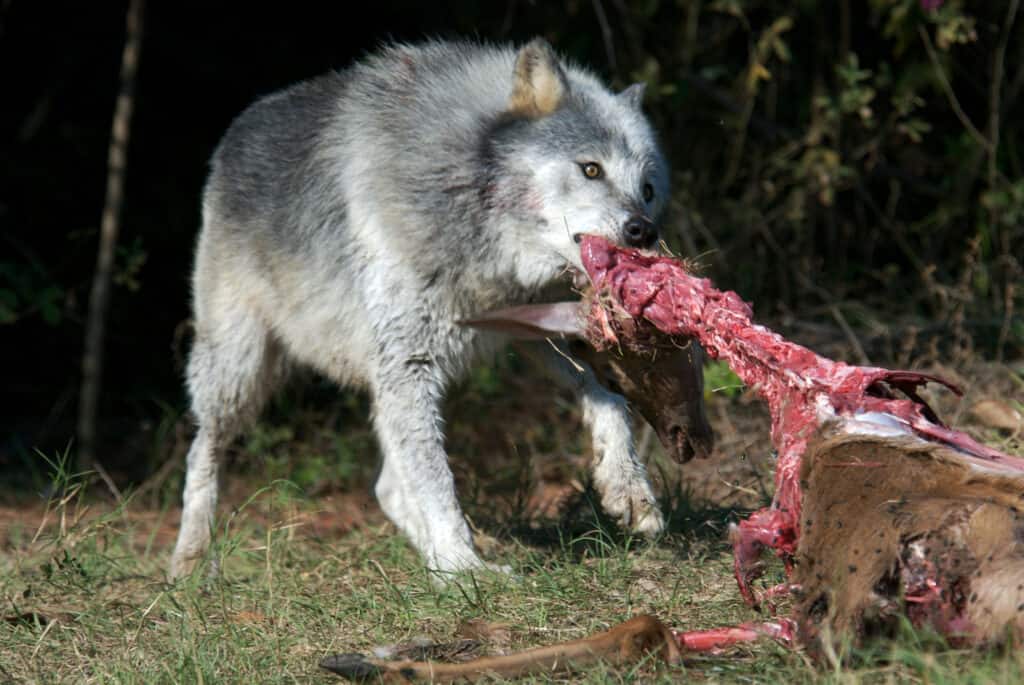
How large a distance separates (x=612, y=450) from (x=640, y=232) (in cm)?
86

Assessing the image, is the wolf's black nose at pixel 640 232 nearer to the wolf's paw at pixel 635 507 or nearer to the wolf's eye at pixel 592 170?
the wolf's eye at pixel 592 170

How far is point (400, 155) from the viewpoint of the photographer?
4.52 m

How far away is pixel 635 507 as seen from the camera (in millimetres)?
4273

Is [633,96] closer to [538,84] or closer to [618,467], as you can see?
[538,84]

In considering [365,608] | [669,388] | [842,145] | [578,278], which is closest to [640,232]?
[578,278]

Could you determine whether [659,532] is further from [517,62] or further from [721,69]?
[721,69]

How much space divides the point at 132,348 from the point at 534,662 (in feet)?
18.1

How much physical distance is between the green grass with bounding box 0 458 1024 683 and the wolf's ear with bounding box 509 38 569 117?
4.82 feet

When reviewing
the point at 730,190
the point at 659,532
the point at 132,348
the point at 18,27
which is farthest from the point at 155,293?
the point at 659,532

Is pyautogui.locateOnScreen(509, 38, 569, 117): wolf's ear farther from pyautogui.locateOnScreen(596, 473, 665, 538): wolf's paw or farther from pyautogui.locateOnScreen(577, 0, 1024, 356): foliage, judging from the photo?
pyautogui.locateOnScreen(577, 0, 1024, 356): foliage

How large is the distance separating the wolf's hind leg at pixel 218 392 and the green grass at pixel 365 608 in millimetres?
545

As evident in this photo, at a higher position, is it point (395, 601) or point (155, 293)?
point (395, 601)

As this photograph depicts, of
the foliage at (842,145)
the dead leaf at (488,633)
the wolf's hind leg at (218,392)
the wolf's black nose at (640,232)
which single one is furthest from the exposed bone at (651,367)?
the foliage at (842,145)

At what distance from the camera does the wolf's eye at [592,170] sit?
4.24 m
